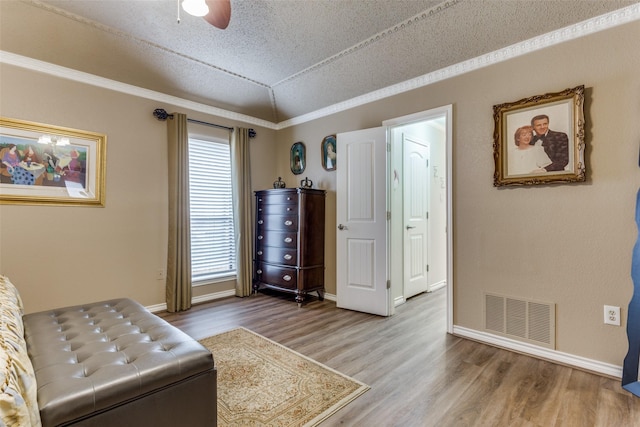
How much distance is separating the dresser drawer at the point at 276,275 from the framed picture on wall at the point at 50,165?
2.08 meters

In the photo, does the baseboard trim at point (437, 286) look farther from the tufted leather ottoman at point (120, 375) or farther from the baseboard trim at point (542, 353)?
the tufted leather ottoman at point (120, 375)

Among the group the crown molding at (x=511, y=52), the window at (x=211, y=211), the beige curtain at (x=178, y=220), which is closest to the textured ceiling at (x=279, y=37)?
the crown molding at (x=511, y=52)

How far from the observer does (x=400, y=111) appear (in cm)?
344

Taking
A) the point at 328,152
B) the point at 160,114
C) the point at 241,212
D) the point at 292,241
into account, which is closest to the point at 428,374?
the point at 292,241

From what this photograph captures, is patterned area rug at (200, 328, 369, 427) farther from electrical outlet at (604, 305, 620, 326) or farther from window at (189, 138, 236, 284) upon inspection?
electrical outlet at (604, 305, 620, 326)

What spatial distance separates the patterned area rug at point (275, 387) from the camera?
1.75 metres

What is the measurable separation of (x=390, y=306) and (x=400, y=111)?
220 centimetres

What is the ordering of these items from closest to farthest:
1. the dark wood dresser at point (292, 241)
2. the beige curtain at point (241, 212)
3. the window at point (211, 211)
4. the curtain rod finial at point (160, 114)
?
the curtain rod finial at point (160, 114) < the dark wood dresser at point (292, 241) < the window at point (211, 211) < the beige curtain at point (241, 212)

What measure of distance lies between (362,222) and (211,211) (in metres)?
2.07

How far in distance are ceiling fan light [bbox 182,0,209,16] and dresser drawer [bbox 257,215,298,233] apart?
8.48ft

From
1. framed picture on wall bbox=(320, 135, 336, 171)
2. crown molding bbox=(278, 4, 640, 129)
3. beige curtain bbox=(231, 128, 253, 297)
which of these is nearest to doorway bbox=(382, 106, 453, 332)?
crown molding bbox=(278, 4, 640, 129)

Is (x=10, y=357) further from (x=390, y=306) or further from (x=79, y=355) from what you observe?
(x=390, y=306)

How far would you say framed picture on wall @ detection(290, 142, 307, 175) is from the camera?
14.8 ft

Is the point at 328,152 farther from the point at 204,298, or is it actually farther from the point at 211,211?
the point at 204,298
